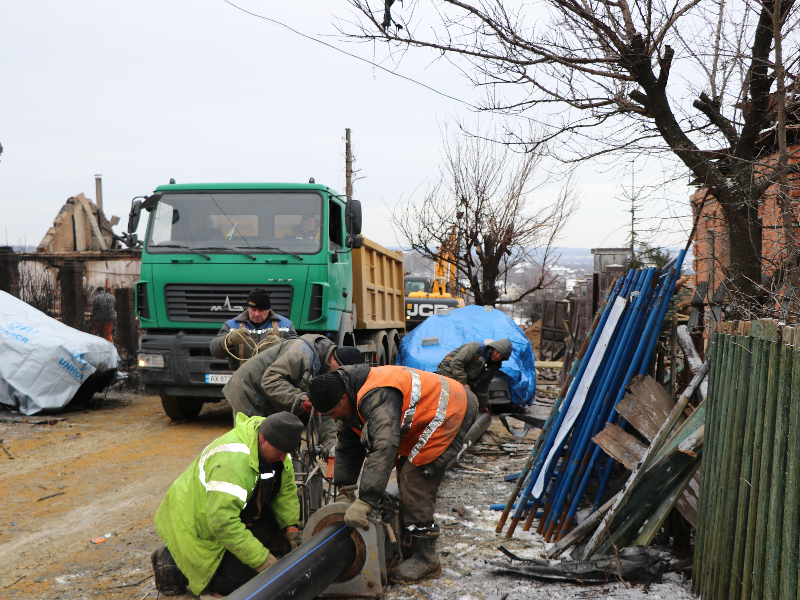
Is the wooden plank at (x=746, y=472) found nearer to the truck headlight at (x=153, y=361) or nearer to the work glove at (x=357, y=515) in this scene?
the work glove at (x=357, y=515)

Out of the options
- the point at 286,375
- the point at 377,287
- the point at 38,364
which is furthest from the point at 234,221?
the point at 38,364

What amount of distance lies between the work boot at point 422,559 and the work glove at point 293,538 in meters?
0.56

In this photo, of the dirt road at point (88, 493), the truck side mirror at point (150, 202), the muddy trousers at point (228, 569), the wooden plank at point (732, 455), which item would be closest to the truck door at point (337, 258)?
the truck side mirror at point (150, 202)

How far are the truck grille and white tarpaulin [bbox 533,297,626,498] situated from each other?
3863mm

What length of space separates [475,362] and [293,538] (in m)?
4.25

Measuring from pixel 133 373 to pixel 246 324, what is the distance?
20.0ft

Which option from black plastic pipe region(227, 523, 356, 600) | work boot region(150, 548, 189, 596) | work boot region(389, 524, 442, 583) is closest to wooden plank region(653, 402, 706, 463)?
work boot region(389, 524, 442, 583)

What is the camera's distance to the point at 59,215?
24641 millimetres

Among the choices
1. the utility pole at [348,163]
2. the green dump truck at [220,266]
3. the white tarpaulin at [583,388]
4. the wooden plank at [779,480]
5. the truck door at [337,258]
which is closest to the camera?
the wooden plank at [779,480]

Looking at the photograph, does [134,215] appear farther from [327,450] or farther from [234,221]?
[327,450]

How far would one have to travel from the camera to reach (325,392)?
11.2 feet

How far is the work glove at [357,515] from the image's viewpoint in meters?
3.12

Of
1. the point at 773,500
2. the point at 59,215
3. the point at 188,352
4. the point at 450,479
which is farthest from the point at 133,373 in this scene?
the point at 59,215

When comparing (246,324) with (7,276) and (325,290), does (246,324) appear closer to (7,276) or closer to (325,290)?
(325,290)
